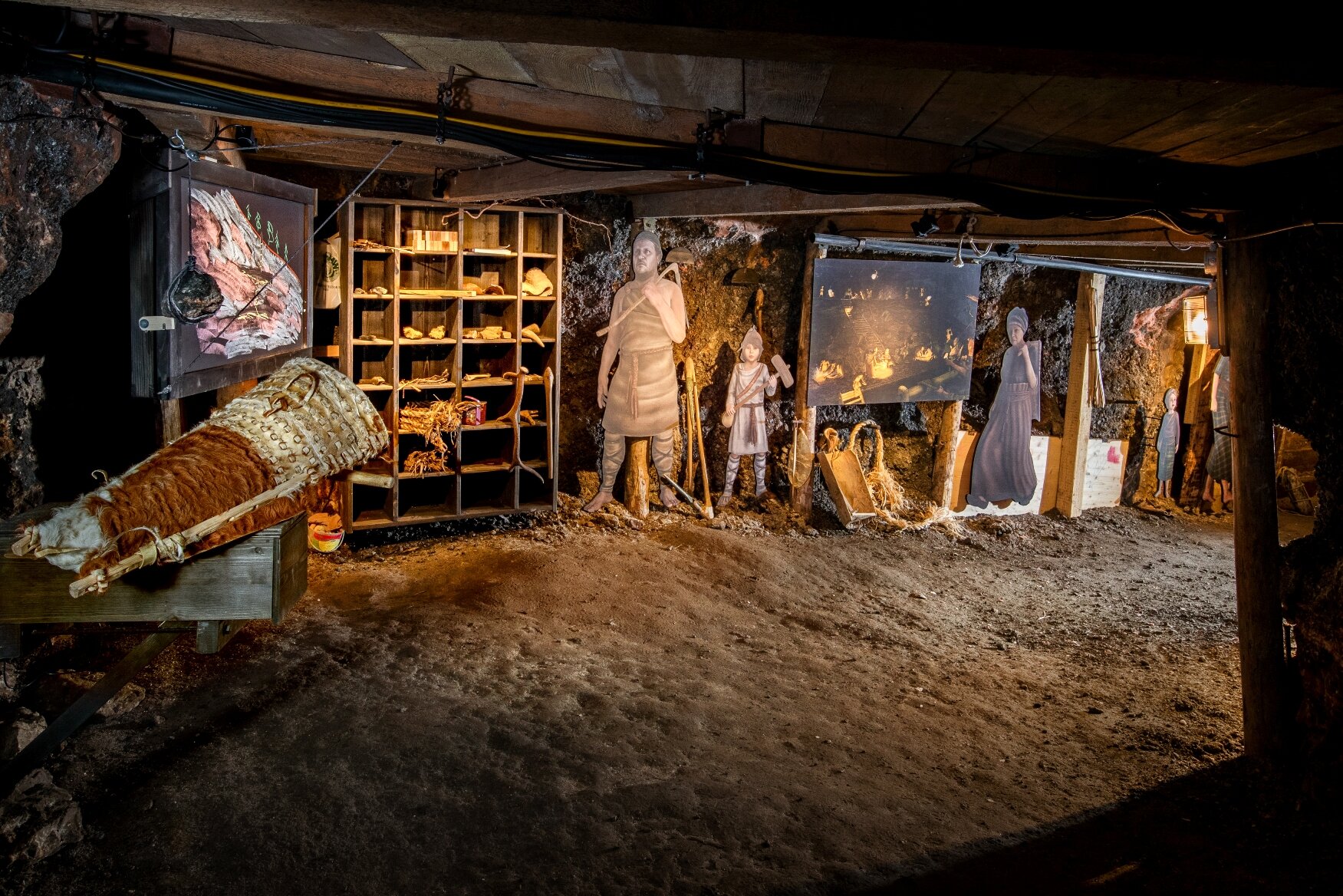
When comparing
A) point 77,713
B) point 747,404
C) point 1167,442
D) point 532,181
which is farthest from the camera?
point 1167,442

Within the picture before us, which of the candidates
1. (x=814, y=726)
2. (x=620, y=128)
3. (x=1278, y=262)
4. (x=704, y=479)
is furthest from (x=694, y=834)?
(x=704, y=479)

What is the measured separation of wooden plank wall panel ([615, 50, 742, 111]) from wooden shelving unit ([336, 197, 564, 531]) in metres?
3.76

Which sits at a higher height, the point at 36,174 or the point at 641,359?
the point at 36,174

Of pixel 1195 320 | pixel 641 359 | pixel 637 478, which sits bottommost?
pixel 637 478

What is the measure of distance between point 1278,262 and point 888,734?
311 centimetres

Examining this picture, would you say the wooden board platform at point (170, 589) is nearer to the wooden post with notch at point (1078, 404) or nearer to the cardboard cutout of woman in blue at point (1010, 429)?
the cardboard cutout of woman in blue at point (1010, 429)

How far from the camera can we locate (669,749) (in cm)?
419

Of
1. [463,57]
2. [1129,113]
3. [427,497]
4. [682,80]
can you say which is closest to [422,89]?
[463,57]

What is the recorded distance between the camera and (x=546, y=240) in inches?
308

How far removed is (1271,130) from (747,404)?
17.9 ft

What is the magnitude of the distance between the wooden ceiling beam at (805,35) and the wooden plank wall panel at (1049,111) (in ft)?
2.29

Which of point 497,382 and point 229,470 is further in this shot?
point 497,382

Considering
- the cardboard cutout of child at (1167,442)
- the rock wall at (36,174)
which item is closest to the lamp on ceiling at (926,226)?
the rock wall at (36,174)

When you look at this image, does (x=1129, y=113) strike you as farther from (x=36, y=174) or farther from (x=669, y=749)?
(x=36, y=174)
